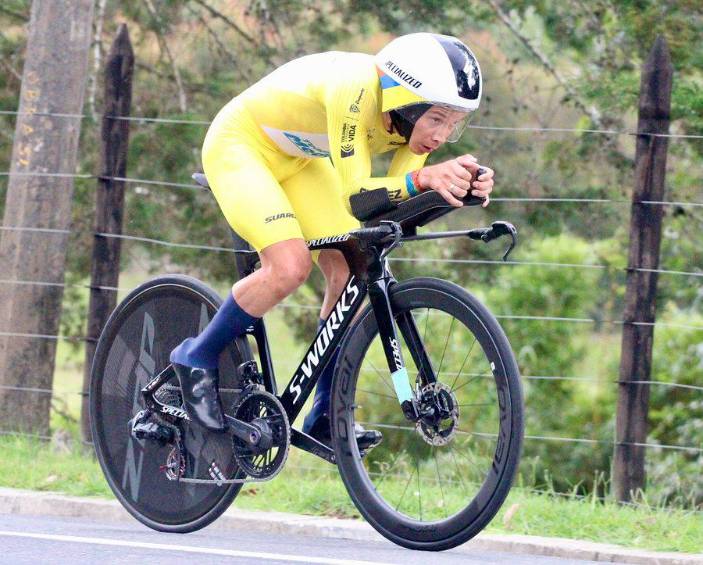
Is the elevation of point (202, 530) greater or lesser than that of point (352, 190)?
lesser

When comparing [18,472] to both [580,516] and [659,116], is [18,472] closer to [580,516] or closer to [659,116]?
[580,516]

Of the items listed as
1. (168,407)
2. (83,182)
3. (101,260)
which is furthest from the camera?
(83,182)

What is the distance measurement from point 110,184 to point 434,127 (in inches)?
132

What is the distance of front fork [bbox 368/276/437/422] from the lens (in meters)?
4.94

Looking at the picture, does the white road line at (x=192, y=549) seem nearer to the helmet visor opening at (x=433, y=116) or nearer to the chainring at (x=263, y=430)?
the chainring at (x=263, y=430)

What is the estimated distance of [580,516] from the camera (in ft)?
20.0

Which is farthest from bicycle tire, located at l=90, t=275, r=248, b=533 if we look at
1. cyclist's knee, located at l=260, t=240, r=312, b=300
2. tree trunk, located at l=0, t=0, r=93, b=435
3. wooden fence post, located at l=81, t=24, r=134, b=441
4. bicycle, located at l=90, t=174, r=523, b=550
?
tree trunk, located at l=0, t=0, r=93, b=435

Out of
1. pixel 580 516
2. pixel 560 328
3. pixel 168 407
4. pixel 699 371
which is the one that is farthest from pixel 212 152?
pixel 560 328

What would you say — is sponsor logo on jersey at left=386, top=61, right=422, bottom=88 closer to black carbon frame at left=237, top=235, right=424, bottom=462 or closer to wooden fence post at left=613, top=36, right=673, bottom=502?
black carbon frame at left=237, top=235, right=424, bottom=462

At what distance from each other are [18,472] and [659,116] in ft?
11.4

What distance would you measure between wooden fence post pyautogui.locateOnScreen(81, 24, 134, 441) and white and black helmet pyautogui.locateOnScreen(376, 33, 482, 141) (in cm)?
327

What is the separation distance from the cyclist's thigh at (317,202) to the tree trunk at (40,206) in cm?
336

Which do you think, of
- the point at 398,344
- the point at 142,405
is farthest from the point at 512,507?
the point at 142,405

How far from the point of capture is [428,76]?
4.84 meters
